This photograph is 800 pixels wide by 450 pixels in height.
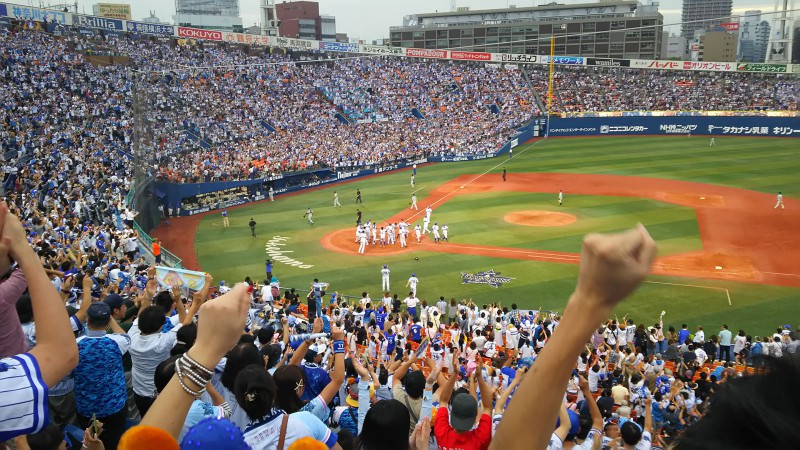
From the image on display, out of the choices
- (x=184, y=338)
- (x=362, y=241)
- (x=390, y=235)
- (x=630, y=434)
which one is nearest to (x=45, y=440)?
(x=184, y=338)

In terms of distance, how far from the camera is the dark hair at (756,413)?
129 cm

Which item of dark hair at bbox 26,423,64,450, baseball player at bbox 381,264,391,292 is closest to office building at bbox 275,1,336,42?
baseball player at bbox 381,264,391,292

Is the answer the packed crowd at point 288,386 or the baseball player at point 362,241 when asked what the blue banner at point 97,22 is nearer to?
the baseball player at point 362,241

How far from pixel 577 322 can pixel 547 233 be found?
1159 inches

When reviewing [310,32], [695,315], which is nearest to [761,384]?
[695,315]

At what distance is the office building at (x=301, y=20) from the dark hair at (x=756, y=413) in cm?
13589

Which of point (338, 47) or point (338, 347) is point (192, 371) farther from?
point (338, 47)

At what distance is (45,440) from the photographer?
4176mm

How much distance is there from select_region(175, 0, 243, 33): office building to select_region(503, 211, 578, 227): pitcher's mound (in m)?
109

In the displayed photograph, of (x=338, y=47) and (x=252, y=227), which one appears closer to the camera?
(x=252, y=227)

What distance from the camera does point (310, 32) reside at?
13125cm

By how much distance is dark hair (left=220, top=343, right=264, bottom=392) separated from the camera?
5.43 m

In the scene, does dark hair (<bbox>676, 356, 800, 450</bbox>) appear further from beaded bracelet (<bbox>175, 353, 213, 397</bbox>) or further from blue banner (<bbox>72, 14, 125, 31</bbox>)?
blue banner (<bbox>72, 14, 125, 31</bbox>)

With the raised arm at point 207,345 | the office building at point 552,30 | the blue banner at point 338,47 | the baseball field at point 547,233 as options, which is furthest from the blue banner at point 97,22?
the office building at point 552,30
